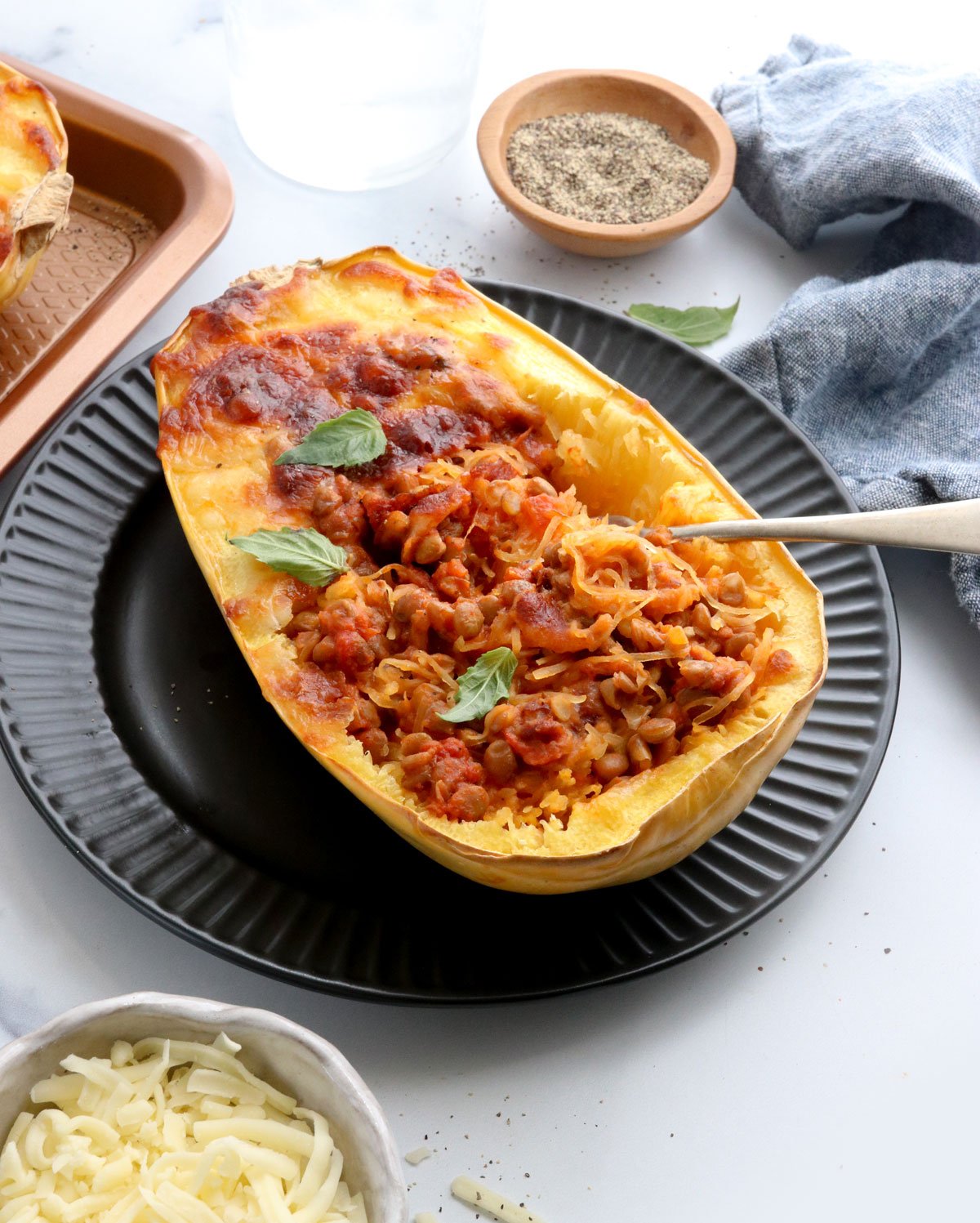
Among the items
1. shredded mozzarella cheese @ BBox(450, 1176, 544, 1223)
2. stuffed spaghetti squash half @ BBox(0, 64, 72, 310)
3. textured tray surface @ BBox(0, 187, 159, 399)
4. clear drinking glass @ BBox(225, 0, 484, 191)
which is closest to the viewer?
shredded mozzarella cheese @ BBox(450, 1176, 544, 1223)

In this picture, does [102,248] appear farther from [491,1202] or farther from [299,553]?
[491,1202]

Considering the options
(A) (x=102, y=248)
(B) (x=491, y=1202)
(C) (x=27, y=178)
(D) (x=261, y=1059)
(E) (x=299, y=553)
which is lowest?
(B) (x=491, y=1202)

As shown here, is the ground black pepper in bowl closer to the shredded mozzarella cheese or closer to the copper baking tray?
the copper baking tray

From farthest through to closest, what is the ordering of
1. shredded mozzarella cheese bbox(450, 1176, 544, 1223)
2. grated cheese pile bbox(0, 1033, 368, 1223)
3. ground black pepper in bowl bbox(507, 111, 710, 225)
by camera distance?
ground black pepper in bowl bbox(507, 111, 710, 225) → shredded mozzarella cheese bbox(450, 1176, 544, 1223) → grated cheese pile bbox(0, 1033, 368, 1223)

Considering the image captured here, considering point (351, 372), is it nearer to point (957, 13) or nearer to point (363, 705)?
point (363, 705)

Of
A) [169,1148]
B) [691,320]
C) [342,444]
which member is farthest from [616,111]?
[169,1148]

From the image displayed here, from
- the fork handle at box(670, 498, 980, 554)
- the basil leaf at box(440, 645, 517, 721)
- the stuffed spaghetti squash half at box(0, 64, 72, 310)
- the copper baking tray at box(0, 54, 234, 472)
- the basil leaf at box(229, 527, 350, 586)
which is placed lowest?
the fork handle at box(670, 498, 980, 554)

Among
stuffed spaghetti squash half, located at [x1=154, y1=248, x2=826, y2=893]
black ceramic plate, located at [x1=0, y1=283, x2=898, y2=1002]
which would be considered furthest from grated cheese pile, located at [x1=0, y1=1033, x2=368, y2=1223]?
stuffed spaghetti squash half, located at [x1=154, y1=248, x2=826, y2=893]
